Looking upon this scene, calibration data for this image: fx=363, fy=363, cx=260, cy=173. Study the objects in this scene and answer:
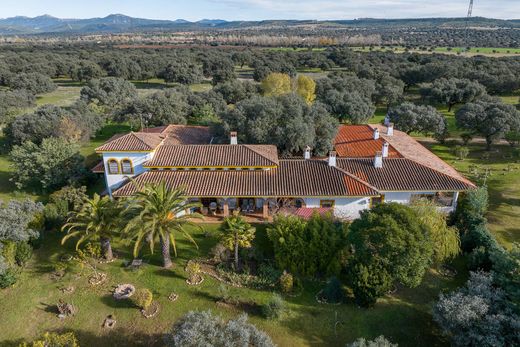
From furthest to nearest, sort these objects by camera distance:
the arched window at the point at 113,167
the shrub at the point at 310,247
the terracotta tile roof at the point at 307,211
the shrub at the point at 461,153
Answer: the shrub at the point at 461,153
the arched window at the point at 113,167
the terracotta tile roof at the point at 307,211
the shrub at the point at 310,247

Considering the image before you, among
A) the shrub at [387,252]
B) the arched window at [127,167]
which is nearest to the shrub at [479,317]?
the shrub at [387,252]

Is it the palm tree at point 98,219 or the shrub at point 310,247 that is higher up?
the palm tree at point 98,219

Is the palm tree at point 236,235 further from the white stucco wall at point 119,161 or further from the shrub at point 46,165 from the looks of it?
the shrub at point 46,165

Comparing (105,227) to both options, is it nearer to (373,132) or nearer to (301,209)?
(301,209)

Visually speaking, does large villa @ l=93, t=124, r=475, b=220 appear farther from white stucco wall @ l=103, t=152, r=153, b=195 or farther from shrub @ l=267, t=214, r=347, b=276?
shrub @ l=267, t=214, r=347, b=276

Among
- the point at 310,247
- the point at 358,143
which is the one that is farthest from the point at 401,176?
the point at 310,247
